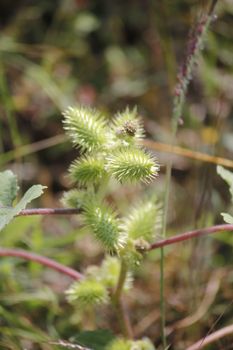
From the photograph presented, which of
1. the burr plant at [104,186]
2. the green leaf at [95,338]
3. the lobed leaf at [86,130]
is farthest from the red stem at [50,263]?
the lobed leaf at [86,130]

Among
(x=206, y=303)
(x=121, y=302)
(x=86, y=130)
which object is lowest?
(x=206, y=303)

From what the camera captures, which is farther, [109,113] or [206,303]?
[109,113]

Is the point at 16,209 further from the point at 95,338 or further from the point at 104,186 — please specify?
the point at 95,338

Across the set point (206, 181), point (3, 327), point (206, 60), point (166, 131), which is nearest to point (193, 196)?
point (206, 181)

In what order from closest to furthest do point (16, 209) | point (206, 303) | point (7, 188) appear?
point (16, 209) < point (7, 188) < point (206, 303)

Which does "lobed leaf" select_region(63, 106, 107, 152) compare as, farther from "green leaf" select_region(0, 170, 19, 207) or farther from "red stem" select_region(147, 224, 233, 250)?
"red stem" select_region(147, 224, 233, 250)

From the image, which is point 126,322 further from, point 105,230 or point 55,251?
point 55,251

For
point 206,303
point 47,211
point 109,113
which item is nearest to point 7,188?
point 47,211
